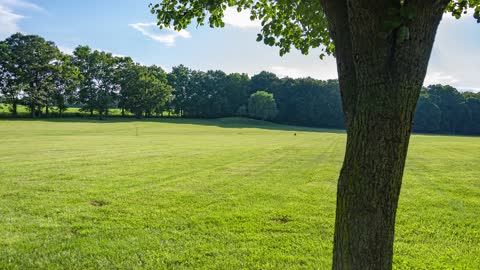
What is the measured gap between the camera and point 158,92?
8269cm

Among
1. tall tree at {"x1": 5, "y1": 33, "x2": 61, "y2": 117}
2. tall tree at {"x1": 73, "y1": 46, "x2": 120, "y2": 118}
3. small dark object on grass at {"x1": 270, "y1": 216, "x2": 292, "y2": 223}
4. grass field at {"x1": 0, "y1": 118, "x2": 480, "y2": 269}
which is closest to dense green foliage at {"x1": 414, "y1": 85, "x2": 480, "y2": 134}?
tall tree at {"x1": 73, "y1": 46, "x2": 120, "y2": 118}

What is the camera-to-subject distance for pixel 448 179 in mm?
12242

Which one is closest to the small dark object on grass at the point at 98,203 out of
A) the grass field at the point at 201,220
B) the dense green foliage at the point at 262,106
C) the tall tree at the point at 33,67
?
the grass field at the point at 201,220

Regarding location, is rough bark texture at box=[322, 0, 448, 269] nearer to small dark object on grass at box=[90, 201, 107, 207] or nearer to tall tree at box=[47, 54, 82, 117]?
small dark object on grass at box=[90, 201, 107, 207]

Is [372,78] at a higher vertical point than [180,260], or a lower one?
higher

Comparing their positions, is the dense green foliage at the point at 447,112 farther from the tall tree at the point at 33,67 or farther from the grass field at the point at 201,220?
the tall tree at the point at 33,67

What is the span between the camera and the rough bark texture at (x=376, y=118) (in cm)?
251

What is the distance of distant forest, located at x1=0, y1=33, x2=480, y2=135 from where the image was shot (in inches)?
2778

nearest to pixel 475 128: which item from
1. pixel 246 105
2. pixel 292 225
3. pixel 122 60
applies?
pixel 246 105

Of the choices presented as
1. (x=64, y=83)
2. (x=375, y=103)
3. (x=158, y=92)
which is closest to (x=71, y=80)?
(x=64, y=83)

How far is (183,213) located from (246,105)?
90.3m

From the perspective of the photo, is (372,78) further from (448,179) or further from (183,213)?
(448,179)

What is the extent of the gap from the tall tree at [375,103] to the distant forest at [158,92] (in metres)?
78.9

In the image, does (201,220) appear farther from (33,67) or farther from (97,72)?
(97,72)
